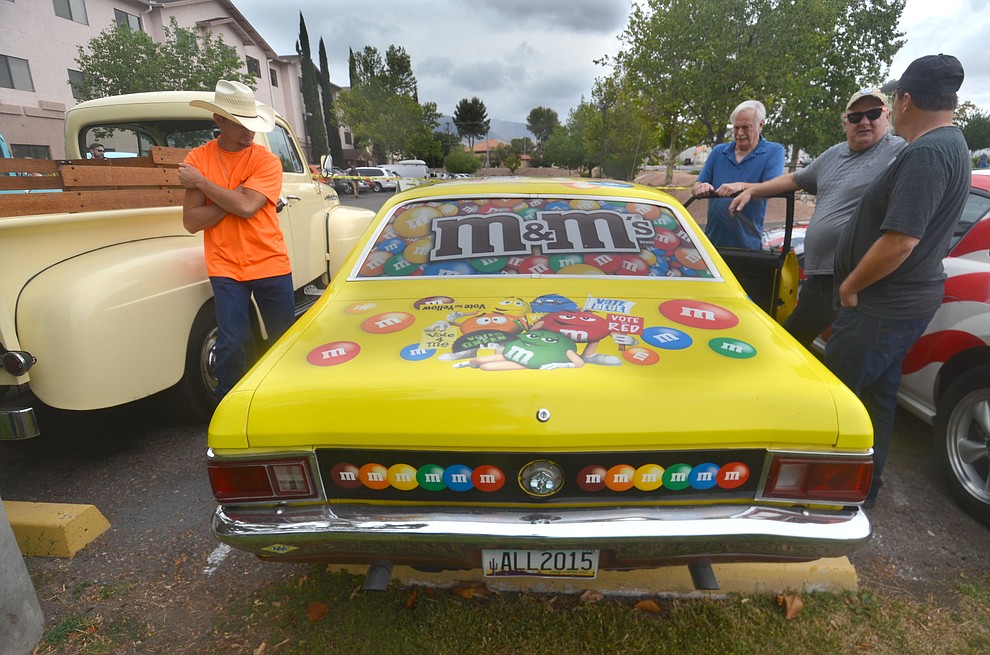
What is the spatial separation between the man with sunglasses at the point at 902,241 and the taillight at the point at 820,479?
42.3 inches

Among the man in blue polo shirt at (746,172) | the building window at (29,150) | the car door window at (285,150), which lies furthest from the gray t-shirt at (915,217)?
the building window at (29,150)

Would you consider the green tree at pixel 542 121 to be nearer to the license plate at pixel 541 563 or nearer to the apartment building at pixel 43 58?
the apartment building at pixel 43 58

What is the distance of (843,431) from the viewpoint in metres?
1.60

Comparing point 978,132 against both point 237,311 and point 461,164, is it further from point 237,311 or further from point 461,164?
point 237,311

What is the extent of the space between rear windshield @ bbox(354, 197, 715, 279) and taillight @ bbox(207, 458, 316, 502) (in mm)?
1124

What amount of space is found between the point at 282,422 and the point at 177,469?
234 cm

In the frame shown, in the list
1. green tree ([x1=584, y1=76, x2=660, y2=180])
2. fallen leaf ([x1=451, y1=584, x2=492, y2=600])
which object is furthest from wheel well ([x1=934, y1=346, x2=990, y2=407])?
green tree ([x1=584, y1=76, x2=660, y2=180])

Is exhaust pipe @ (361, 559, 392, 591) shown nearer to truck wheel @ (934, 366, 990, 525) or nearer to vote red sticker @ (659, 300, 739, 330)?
vote red sticker @ (659, 300, 739, 330)

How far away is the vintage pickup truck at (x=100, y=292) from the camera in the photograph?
257 centimetres

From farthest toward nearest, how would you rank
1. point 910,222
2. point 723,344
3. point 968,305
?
point 968,305 < point 910,222 < point 723,344

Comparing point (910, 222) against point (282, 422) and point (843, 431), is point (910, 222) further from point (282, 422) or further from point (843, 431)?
point (282, 422)

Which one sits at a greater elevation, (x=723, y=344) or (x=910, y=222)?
(x=910, y=222)

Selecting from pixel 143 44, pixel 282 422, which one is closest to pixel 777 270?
pixel 282 422

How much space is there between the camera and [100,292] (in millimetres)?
2701
